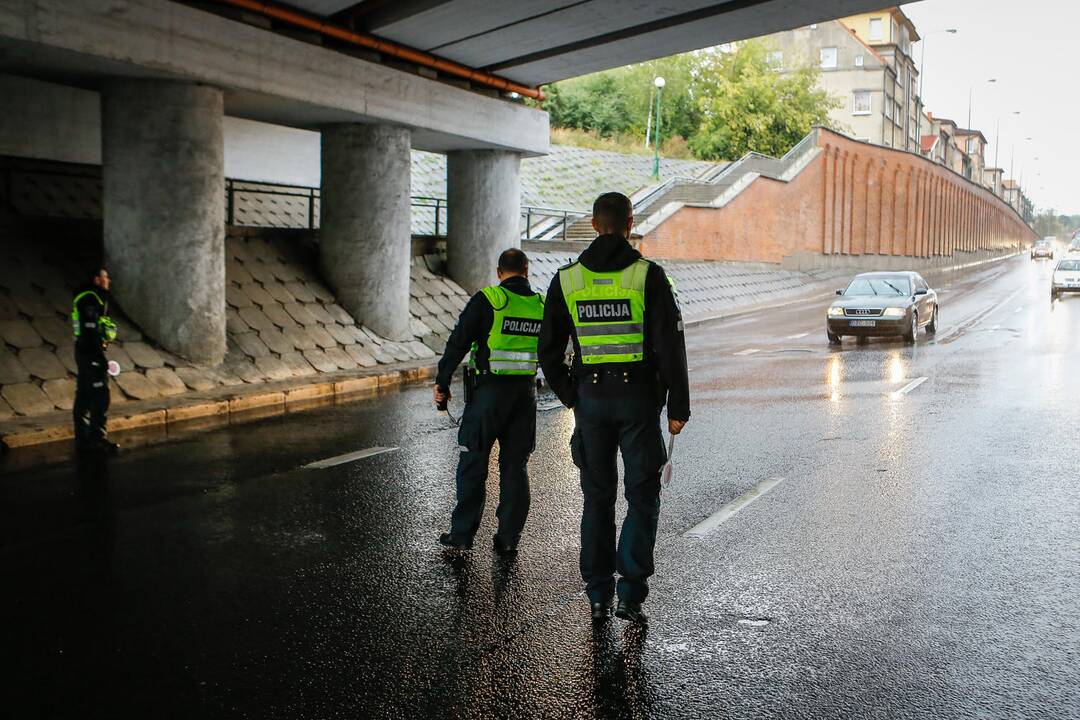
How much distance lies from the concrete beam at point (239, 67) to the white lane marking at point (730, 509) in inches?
359

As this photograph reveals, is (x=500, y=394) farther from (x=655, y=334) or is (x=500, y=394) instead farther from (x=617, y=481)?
(x=655, y=334)

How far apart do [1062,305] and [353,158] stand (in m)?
25.9

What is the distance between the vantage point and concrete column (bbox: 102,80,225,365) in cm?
1333

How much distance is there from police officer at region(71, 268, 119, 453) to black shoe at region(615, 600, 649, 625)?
21.9 feet

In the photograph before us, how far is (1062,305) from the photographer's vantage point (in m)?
32.9

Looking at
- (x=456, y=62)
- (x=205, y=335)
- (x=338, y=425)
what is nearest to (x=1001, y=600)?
(x=338, y=425)

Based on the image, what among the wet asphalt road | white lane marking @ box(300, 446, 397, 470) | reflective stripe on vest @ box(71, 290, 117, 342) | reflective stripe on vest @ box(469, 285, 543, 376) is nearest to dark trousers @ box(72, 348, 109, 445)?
reflective stripe on vest @ box(71, 290, 117, 342)

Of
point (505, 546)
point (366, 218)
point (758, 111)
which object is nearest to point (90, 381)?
point (505, 546)

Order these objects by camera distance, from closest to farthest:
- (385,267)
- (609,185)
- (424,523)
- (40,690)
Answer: (40,690) → (424,523) → (385,267) → (609,185)

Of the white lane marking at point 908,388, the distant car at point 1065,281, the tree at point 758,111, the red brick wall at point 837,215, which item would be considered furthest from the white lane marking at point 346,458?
the tree at point 758,111

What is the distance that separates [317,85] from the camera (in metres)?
15.2

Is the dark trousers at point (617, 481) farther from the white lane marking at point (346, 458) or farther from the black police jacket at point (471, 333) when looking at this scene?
the white lane marking at point (346, 458)

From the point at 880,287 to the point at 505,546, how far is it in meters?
17.9

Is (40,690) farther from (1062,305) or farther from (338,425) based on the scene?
(1062,305)
